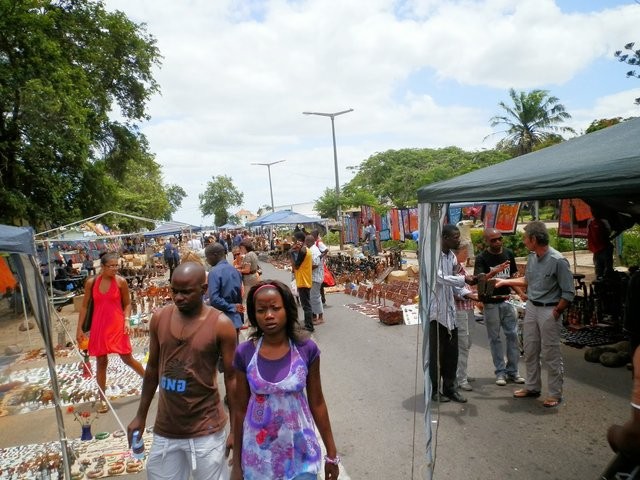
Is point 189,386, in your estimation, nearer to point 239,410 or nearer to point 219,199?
point 239,410

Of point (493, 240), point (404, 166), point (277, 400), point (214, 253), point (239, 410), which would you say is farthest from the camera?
point (404, 166)

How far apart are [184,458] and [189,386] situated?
1.38ft

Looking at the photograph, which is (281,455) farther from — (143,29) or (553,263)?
(143,29)

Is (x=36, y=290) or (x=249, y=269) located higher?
(x=36, y=290)

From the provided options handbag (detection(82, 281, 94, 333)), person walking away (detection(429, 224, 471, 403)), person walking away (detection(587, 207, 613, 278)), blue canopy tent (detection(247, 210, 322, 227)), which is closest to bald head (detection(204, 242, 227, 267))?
handbag (detection(82, 281, 94, 333))

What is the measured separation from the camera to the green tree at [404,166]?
39344mm

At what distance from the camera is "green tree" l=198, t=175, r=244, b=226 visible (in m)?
72.4

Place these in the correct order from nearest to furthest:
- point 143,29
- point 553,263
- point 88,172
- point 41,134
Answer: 1. point 553,263
2. point 41,134
3. point 88,172
4. point 143,29

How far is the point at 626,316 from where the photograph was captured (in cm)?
303

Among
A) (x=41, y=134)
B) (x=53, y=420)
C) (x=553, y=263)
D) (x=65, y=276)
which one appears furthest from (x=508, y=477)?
(x=65, y=276)

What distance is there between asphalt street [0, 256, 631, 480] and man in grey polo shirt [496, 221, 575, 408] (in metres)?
0.38

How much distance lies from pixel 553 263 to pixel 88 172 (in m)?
17.0

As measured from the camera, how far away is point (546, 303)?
14.7 feet

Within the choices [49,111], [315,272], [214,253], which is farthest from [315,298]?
[49,111]
